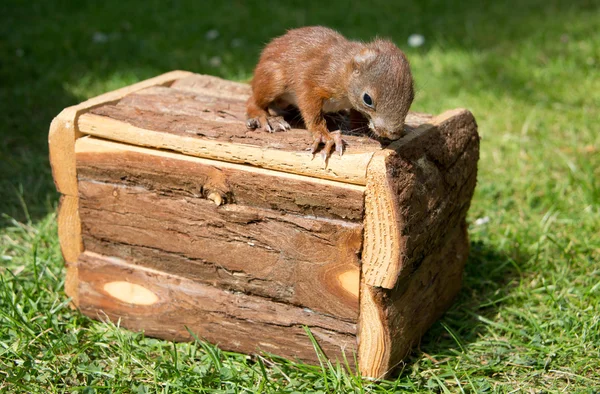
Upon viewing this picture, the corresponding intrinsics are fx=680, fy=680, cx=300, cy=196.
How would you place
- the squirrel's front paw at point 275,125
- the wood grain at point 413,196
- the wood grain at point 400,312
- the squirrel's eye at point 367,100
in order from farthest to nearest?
the squirrel's front paw at point 275,125 < the squirrel's eye at point 367,100 < the wood grain at point 400,312 < the wood grain at point 413,196

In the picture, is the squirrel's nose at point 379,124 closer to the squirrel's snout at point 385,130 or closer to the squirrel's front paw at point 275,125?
the squirrel's snout at point 385,130

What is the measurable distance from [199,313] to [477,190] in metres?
2.12

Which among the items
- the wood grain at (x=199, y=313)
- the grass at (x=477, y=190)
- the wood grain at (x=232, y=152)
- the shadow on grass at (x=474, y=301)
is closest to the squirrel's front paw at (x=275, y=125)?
the wood grain at (x=232, y=152)

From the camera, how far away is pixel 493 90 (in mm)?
5492

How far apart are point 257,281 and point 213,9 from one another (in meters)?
5.90

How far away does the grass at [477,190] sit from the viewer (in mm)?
2613

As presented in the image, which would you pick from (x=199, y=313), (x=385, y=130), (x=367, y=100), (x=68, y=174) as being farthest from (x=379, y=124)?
(x=68, y=174)

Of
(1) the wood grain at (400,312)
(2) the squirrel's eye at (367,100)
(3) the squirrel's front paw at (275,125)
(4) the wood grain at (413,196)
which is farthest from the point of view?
(3) the squirrel's front paw at (275,125)

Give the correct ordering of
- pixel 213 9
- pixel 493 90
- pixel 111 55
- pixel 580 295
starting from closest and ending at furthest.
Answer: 1. pixel 580 295
2. pixel 493 90
3. pixel 111 55
4. pixel 213 9

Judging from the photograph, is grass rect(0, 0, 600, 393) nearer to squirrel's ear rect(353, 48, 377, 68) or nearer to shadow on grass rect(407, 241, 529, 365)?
shadow on grass rect(407, 241, 529, 365)

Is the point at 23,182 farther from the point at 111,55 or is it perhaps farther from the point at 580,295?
the point at 580,295

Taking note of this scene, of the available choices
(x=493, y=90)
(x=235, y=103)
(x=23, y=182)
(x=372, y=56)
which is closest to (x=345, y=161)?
(x=372, y=56)

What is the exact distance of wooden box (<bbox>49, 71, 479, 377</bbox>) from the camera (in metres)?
2.43

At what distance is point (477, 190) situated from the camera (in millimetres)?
4199
